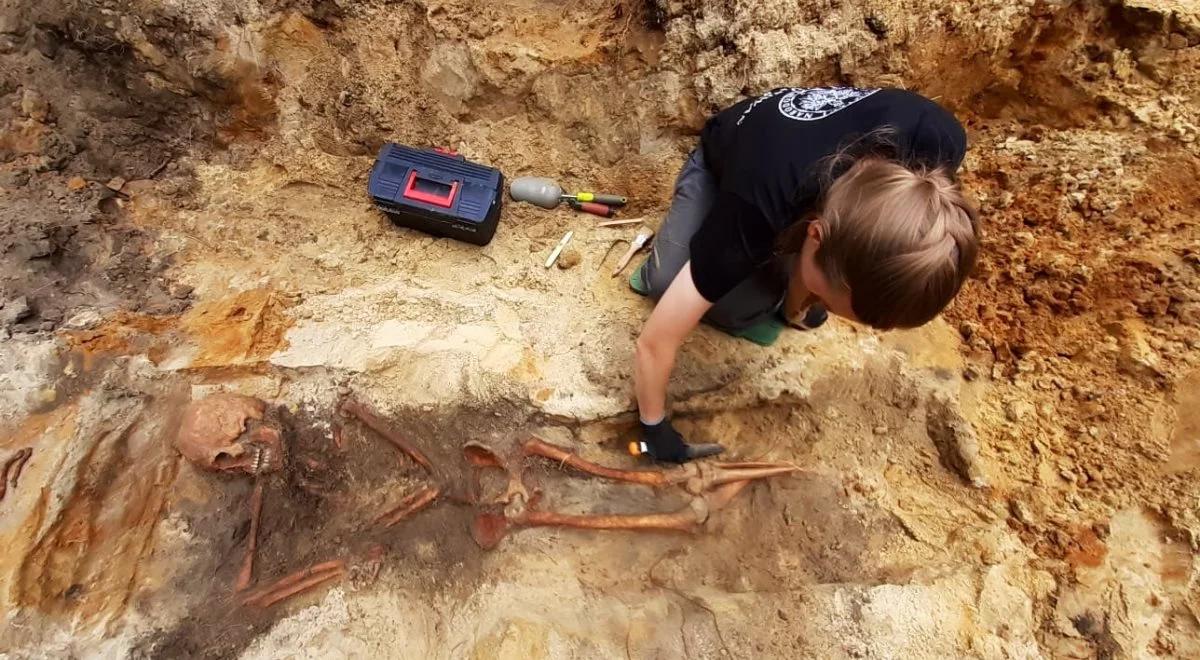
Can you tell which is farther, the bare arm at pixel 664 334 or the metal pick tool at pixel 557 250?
the metal pick tool at pixel 557 250

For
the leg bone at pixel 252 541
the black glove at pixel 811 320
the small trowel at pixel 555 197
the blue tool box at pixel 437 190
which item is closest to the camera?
the leg bone at pixel 252 541

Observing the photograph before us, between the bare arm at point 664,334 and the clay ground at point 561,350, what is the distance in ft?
0.86

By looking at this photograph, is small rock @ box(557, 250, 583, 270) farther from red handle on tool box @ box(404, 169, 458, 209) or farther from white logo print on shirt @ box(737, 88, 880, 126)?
white logo print on shirt @ box(737, 88, 880, 126)

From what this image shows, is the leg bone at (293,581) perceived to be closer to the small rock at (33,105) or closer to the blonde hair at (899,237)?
the blonde hair at (899,237)

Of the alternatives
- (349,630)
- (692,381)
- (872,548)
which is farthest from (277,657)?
(872,548)

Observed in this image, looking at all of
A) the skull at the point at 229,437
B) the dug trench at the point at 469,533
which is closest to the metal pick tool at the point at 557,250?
the dug trench at the point at 469,533

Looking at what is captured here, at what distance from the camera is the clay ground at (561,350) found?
1.77 meters

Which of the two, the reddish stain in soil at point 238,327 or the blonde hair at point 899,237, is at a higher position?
the blonde hair at point 899,237

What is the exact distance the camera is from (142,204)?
2.52m

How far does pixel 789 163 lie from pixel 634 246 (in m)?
1.09

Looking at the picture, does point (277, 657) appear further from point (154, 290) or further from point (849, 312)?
point (849, 312)

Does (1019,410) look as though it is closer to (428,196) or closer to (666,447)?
(666,447)

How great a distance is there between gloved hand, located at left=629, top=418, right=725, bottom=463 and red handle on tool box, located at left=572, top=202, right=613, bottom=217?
1053mm

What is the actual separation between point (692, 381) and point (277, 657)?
1.58 metres
